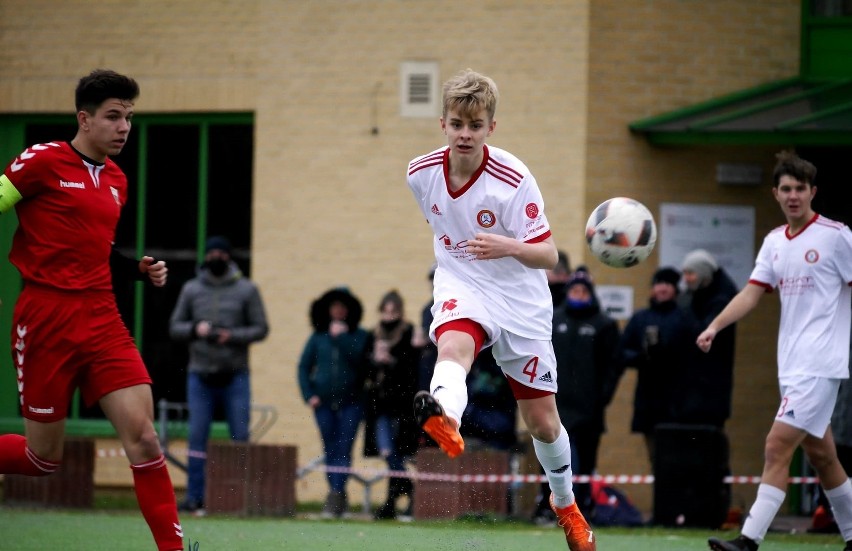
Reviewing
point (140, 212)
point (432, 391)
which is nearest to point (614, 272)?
point (140, 212)

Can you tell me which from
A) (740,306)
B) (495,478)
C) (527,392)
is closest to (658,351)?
(495,478)

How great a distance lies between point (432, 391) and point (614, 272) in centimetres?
814

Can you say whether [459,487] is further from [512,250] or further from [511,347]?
[512,250]

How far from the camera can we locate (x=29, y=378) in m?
7.34

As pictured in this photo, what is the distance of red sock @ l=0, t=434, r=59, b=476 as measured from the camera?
748 cm

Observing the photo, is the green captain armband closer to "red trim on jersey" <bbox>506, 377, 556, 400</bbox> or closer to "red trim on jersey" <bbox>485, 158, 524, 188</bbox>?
"red trim on jersey" <bbox>485, 158, 524, 188</bbox>

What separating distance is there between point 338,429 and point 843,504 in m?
5.65

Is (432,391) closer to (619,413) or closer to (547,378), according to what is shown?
(547,378)

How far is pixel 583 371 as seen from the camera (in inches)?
506

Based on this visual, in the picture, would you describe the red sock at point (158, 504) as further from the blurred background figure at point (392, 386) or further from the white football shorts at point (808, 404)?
the blurred background figure at point (392, 386)

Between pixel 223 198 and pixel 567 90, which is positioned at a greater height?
pixel 567 90

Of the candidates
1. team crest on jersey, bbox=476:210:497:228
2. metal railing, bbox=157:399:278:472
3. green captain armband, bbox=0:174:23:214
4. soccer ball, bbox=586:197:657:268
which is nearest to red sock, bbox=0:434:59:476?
green captain armband, bbox=0:174:23:214

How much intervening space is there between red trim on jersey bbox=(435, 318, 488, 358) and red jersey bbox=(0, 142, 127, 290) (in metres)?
1.74

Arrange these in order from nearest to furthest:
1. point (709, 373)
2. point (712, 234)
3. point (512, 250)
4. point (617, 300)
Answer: point (512, 250) < point (709, 373) < point (617, 300) < point (712, 234)
